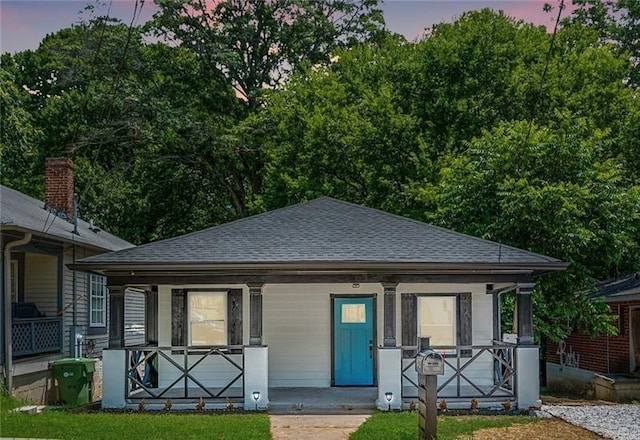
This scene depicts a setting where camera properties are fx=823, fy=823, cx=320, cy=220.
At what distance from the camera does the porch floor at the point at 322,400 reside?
46.6 ft

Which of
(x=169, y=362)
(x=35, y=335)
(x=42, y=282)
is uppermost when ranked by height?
(x=42, y=282)

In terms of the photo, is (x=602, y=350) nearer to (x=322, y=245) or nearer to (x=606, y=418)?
(x=606, y=418)

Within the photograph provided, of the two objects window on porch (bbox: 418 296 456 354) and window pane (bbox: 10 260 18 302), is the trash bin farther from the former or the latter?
window on porch (bbox: 418 296 456 354)

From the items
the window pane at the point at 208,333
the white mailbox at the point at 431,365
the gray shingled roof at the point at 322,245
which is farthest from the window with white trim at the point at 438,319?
the white mailbox at the point at 431,365

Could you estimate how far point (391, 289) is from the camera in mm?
14555

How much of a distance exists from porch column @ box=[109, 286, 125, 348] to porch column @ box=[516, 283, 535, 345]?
714 cm

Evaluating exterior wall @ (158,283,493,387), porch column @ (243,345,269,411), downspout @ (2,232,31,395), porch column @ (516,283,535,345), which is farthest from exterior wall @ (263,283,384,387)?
downspout @ (2,232,31,395)

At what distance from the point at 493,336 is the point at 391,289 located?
3328 mm

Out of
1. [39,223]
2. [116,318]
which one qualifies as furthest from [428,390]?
[39,223]

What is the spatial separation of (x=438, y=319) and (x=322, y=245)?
118 inches

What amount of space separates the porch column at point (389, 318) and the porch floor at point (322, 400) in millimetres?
1170

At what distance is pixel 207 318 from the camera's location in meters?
16.6

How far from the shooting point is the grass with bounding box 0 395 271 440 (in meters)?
11.3

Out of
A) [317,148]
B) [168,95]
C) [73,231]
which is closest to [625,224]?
[317,148]
